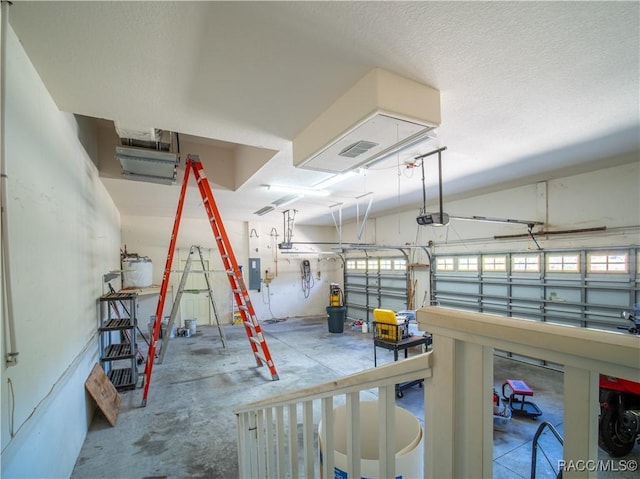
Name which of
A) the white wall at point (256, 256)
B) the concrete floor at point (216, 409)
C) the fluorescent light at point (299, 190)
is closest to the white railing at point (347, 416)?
the concrete floor at point (216, 409)

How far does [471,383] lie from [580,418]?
7.0 inches

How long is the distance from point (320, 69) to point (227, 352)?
17.1 feet

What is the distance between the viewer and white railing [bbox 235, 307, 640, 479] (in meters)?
0.47

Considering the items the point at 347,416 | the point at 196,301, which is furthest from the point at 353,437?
the point at 196,301

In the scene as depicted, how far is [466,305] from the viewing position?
5816 mm

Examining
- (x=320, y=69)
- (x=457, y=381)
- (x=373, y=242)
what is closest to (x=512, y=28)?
(x=320, y=69)

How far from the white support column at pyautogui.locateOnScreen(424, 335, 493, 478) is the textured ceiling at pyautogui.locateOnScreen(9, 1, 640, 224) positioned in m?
1.50

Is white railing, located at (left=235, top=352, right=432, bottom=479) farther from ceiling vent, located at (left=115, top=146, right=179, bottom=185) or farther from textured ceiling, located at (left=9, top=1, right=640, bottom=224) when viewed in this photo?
ceiling vent, located at (left=115, top=146, right=179, bottom=185)

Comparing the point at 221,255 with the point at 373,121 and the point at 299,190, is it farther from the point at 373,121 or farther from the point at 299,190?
the point at 373,121

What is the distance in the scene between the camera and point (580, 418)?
0.49m

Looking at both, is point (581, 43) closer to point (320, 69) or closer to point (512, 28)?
point (512, 28)

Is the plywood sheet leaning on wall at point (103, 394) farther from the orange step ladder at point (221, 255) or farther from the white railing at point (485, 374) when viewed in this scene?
the white railing at point (485, 374)

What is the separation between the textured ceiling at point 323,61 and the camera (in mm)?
1419

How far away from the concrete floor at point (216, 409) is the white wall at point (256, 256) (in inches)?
80.8
